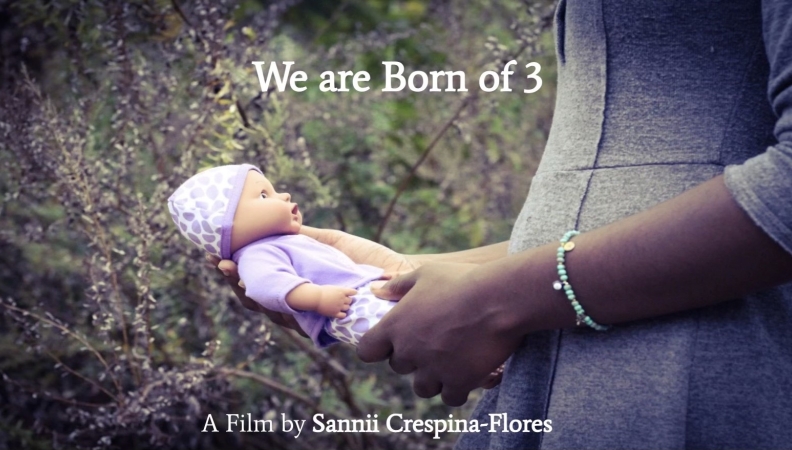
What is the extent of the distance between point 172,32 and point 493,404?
5.40 ft

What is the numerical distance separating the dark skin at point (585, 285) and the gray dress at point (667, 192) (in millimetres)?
34

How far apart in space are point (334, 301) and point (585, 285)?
0.49 metres

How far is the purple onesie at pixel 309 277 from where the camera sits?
1332 millimetres

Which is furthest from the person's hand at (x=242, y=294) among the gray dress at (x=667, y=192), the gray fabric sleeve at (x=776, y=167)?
the gray fabric sleeve at (x=776, y=167)

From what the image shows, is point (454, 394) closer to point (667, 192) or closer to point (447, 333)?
point (447, 333)

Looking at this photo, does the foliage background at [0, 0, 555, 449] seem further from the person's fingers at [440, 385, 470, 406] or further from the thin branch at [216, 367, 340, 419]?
the person's fingers at [440, 385, 470, 406]

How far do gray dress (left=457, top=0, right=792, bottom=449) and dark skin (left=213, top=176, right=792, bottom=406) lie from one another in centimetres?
3

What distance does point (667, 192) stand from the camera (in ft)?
3.37

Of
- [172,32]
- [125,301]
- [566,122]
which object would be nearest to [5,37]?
[172,32]

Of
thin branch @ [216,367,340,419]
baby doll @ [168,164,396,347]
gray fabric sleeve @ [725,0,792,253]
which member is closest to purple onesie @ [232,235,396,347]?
baby doll @ [168,164,396,347]

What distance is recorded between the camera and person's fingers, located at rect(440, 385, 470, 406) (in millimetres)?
1163

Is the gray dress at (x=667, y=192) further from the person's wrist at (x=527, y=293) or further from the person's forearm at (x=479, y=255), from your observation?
the person's forearm at (x=479, y=255)

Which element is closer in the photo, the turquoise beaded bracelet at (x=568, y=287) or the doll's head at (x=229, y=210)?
the turquoise beaded bracelet at (x=568, y=287)

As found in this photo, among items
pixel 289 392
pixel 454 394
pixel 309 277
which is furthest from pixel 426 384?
pixel 289 392
